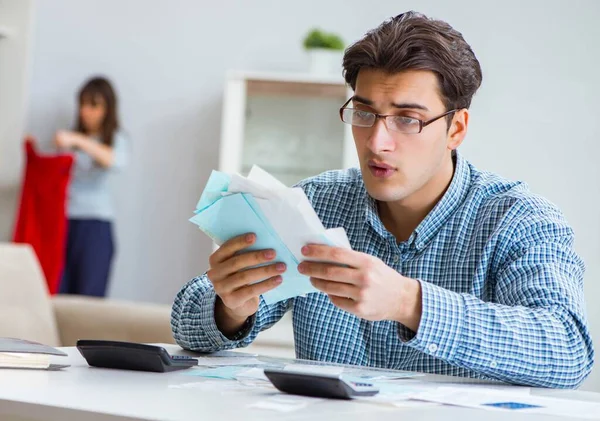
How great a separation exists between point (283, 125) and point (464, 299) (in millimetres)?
3044

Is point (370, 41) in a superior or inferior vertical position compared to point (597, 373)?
superior

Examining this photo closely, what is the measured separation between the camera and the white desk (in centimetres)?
87

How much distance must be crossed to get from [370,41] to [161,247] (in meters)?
3.24

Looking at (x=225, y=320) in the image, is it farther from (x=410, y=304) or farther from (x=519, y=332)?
(x=519, y=332)

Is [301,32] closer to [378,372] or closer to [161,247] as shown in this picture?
[161,247]

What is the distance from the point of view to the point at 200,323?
4.83 ft

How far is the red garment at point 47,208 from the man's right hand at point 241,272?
2.88 m

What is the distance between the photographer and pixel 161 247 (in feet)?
15.4

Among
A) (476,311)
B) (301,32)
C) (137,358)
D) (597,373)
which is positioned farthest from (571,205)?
(137,358)

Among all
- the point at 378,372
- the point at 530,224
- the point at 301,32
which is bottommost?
the point at 378,372

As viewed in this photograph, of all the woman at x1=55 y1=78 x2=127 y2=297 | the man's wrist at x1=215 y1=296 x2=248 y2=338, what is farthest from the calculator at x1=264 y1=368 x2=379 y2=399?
the woman at x1=55 y1=78 x2=127 y2=297

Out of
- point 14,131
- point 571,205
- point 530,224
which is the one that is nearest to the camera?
point 530,224

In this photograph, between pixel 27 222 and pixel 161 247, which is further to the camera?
pixel 161 247

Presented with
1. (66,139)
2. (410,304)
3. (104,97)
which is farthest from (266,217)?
(104,97)
